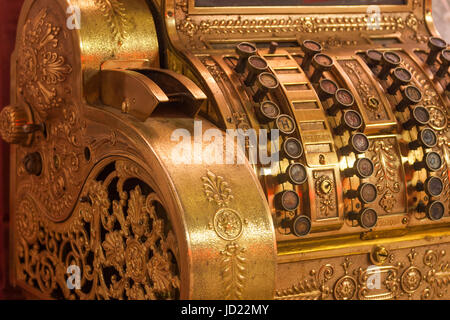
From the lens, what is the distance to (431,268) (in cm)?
229

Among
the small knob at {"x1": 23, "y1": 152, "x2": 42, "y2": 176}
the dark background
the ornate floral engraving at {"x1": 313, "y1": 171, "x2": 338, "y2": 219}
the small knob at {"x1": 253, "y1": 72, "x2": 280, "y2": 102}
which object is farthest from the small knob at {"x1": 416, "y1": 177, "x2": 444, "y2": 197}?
the dark background

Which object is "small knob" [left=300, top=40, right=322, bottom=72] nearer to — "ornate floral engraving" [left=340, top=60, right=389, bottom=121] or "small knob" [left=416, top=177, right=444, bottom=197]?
"ornate floral engraving" [left=340, top=60, right=389, bottom=121]

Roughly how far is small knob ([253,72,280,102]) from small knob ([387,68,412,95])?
395 mm

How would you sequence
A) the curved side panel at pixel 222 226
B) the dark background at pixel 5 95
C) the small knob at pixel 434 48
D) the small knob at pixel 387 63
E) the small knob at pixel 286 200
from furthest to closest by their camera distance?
the dark background at pixel 5 95
the small knob at pixel 434 48
the small knob at pixel 387 63
the small knob at pixel 286 200
the curved side panel at pixel 222 226

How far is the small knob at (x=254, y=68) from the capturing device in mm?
2076

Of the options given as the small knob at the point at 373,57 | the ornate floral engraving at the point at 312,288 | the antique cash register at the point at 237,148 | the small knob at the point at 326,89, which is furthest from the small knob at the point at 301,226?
the small knob at the point at 373,57

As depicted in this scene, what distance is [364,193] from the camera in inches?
81.2

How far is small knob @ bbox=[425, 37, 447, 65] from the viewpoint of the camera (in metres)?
2.39

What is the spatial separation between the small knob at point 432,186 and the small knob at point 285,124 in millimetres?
438

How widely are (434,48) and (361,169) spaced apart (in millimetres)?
595

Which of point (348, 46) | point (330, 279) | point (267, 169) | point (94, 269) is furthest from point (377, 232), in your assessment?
point (94, 269)

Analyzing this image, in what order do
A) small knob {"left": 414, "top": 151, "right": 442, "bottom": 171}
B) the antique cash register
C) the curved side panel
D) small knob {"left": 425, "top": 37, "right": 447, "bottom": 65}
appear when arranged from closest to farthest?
the curved side panel < the antique cash register < small knob {"left": 414, "top": 151, "right": 442, "bottom": 171} < small knob {"left": 425, "top": 37, "right": 447, "bottom": 65}

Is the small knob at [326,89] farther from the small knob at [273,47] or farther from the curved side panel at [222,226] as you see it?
the curved side panel at [222,226]
